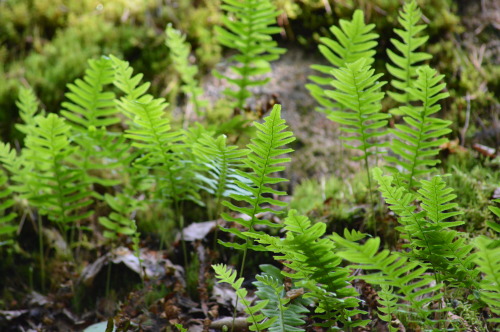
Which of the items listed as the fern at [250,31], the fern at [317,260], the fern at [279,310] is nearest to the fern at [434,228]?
the fern at [317,260]

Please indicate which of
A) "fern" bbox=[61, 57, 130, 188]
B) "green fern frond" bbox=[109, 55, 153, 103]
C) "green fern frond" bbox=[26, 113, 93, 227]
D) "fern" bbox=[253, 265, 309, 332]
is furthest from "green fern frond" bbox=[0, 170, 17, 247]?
"fern" bbox=[253, 265, 309, 332]

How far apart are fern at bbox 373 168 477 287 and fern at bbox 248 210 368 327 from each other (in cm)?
30

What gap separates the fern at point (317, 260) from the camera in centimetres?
152

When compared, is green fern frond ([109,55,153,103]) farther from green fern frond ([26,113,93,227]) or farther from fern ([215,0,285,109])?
fern ([215,0,285,109])

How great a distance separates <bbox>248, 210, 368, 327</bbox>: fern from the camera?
152cm

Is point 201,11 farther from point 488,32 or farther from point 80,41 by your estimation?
point 488,32

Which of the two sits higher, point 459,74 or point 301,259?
point 459,74

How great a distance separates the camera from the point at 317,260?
1.57 meters

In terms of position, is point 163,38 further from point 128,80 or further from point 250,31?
point 128,80

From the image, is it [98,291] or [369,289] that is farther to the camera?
[98,291]

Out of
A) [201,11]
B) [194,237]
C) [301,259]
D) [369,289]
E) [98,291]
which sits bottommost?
[98,291]

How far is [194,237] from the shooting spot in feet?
9.12

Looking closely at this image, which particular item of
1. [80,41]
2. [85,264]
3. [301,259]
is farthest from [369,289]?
[80,41]

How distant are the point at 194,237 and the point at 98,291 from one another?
0.68m
